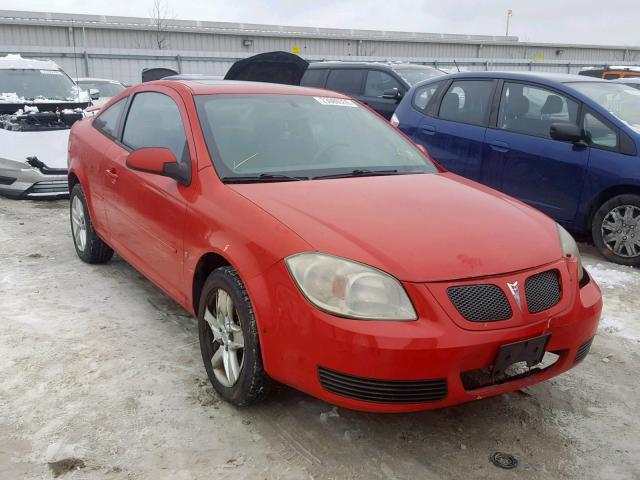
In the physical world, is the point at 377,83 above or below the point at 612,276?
above

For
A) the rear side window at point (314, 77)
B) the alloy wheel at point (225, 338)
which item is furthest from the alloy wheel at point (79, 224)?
the rear side window at point (314, 77)

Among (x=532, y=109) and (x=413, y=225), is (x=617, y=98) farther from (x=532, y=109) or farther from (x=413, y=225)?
(x=413, y=225)

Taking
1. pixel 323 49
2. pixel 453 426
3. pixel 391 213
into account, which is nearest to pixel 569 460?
pixel 453 426

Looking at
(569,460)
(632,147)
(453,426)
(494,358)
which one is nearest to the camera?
(494,358)

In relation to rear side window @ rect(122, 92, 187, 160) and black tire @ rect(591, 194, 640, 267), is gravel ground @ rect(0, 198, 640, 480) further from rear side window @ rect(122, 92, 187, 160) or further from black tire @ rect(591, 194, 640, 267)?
black tire @ rect(591, 194, 640, 267)

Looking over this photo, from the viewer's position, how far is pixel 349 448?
8.63 ft

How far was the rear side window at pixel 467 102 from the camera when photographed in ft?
20.5

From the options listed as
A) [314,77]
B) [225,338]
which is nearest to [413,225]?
[225,338]

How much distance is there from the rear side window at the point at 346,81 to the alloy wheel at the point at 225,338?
7.68 metres

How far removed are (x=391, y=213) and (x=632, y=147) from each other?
3.33 meters

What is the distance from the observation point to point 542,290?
2.59m

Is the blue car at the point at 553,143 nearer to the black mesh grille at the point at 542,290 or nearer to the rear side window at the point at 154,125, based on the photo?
the black mesh grille at the point at 542,290

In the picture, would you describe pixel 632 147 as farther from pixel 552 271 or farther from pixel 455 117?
pixel 552 271

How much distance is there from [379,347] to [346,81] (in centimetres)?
849
